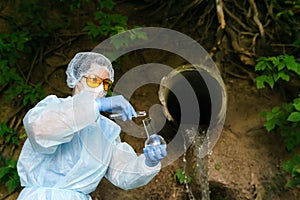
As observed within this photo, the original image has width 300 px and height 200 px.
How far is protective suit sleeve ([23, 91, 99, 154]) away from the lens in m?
1.62

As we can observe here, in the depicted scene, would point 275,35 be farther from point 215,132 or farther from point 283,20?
point 215,132

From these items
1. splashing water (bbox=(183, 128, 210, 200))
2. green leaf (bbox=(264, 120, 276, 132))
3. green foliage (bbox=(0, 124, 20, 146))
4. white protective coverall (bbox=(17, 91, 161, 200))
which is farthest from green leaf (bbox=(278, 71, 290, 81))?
green foliage (bbox=(0, 124, 20, 146))

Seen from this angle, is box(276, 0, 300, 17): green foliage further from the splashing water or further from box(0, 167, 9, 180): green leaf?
box(0, 167, 9, 180): green leaf

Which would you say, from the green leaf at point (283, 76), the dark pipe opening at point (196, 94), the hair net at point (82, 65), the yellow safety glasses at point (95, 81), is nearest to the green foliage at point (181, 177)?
the dark pipe opening at point (196, 94)

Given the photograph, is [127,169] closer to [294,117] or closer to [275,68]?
[294,117]

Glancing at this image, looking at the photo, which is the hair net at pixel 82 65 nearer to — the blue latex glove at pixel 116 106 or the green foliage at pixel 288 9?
the blue latex glove at pixel 116 106

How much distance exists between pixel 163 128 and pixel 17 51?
157 cm

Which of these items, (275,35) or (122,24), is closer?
(122,24)

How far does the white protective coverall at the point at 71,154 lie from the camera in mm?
1635

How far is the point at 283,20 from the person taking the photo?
398 centimetres

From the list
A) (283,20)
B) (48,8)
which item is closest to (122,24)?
(48,8)

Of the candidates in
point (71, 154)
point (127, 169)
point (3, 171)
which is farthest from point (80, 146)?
point (3, 171)

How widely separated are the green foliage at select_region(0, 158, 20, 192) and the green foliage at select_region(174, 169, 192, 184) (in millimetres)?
1093

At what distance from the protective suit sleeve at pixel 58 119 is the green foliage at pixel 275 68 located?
1787 mm
